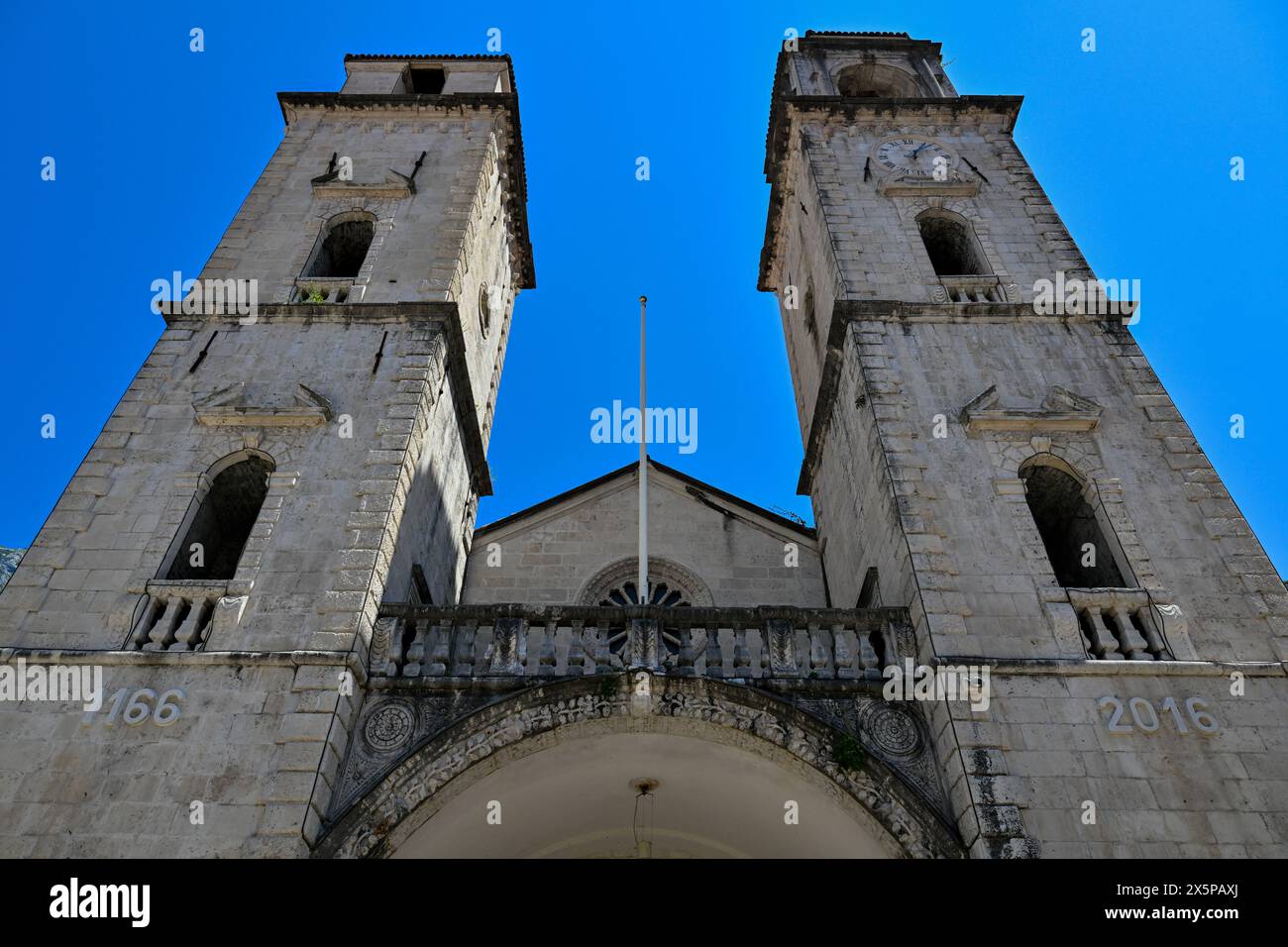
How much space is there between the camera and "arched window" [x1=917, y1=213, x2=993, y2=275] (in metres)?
15.6

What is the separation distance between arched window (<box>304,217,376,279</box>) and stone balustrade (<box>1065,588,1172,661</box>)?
40.7 feet

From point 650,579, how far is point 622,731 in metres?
5.82

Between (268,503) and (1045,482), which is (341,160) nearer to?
(268,503)

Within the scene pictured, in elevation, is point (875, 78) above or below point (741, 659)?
above

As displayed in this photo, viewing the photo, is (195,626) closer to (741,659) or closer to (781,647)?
(741,659)

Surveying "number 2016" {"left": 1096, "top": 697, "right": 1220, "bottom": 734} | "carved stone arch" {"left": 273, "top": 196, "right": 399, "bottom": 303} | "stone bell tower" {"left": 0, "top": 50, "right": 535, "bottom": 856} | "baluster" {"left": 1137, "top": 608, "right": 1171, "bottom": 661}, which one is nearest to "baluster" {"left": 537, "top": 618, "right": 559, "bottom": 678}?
"stone bell tower" {"left": 0, "top": 50, "right": 535, "bottom": 856}

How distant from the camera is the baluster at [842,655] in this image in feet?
32.5

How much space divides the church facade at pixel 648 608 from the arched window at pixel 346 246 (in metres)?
0.07

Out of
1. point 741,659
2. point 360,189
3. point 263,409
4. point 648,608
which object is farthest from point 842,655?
point 360,189

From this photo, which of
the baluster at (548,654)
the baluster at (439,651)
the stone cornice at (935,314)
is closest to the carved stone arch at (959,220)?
the stone cornice at (935,314)

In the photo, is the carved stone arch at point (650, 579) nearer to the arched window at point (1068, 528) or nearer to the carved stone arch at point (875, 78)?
the arched window at point (1068, 528)

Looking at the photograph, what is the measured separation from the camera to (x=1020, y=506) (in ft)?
36.0
